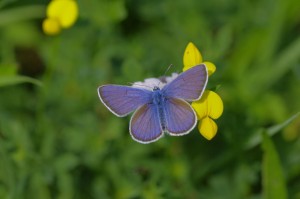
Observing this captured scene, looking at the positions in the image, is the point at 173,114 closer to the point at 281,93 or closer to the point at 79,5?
the point at 79,5

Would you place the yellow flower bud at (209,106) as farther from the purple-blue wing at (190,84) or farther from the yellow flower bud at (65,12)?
the yellow flower bud at (65,12)

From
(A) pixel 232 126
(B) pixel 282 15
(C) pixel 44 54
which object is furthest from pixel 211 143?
(C) pixel 44 54

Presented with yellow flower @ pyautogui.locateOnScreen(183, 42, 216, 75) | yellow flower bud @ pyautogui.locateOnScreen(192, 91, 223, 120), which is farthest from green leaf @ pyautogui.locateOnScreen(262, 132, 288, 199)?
yellow flower @ pyautogui.locateOnScreen(183, 42, 216, 75)

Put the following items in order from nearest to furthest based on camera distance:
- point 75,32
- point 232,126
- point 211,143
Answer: point 232,126 < point 211,143 < point 75,32

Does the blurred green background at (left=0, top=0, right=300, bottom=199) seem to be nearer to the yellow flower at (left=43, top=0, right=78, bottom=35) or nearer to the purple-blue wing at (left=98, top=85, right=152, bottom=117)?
the yellow flower at (left=43, top=0, right=78, bottom=35)

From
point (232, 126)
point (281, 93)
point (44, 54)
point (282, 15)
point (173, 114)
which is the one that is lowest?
point (173, 114)

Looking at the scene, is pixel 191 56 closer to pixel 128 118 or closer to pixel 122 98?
pixel 122 98

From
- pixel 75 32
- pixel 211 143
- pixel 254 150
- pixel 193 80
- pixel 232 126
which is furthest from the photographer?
pixel 75 32
